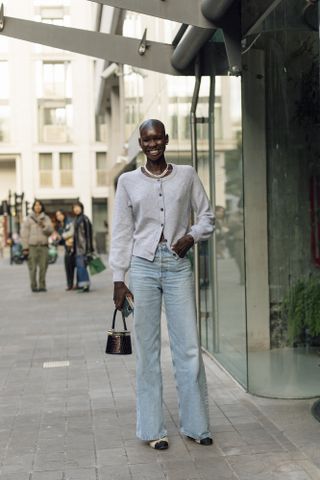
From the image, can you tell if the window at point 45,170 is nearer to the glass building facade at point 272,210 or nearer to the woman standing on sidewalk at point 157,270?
the glass building facade at point 272,210

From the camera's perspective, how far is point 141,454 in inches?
170

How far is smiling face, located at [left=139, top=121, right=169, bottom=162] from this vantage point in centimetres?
436

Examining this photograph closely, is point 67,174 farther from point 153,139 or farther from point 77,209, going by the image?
point 153,139

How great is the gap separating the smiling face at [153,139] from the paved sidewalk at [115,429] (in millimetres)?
1779

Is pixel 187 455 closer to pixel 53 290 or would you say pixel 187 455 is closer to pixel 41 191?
pixel 53 290

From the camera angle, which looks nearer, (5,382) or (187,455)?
(187,455)

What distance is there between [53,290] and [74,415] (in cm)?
1071

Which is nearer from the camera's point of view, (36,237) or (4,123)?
(36,237)

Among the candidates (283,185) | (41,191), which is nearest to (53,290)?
(283,185)

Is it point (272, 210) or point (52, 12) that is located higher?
point (52, 12)

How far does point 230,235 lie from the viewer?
22.5 ft

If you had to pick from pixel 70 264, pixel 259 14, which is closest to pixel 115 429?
pixel 259 14

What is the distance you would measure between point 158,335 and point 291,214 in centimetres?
246

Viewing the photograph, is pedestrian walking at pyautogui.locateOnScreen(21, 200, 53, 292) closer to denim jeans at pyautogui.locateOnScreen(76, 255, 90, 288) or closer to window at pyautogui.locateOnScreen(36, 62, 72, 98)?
denim jeans at pyautogui.locateOnScreen(76, 255, 90, 288)
